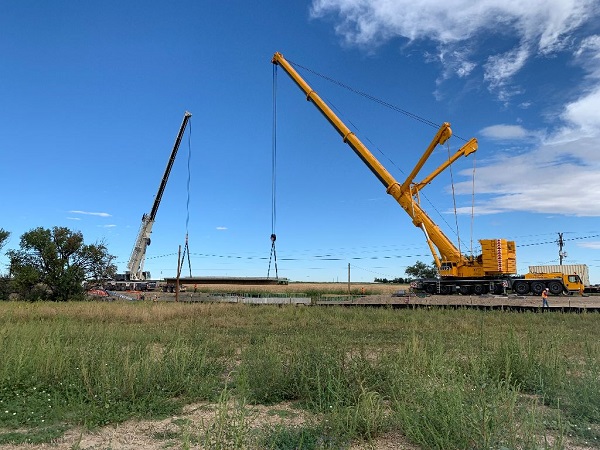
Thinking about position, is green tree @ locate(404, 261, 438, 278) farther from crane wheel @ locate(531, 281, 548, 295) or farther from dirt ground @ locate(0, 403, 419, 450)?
dirt ground @ locate(0, 403, 419, 450)

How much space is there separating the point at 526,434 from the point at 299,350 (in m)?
4.09

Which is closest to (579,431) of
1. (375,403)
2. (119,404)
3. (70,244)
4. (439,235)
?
(375,403)

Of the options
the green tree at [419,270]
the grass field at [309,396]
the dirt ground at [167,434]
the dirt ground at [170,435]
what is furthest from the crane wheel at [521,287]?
the green tree at [419,270]

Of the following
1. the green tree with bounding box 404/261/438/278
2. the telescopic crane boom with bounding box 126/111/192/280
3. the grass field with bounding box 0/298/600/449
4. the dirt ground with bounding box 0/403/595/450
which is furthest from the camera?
the green tree with bounding box 404/261/438/278

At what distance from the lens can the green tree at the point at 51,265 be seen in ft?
118

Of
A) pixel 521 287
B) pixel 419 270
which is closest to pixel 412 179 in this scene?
pixel 521 287

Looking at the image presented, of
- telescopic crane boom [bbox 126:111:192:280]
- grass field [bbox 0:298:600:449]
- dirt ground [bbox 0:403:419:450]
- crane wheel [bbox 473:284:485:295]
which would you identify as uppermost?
telescopic crane boom [bbox 126:111:192:280]

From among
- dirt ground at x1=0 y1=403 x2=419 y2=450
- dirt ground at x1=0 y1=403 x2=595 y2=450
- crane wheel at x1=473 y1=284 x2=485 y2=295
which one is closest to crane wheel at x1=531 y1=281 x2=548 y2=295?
crane wheel at x1=473 y1=284 x2=485 y2=295

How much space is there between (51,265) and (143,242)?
13845 mm

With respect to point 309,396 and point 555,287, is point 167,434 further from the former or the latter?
point 555,287

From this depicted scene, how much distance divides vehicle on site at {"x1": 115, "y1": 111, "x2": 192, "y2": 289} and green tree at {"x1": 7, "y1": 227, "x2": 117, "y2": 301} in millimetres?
10566

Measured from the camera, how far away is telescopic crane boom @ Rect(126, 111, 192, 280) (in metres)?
49.0

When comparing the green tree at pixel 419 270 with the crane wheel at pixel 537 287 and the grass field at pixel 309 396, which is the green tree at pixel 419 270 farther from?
the grass field at pixel 309 396

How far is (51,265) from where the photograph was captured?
36.9 m
